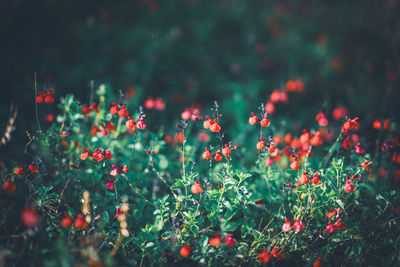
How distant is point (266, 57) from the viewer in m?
4.87

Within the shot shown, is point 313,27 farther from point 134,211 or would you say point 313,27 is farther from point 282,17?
point 134,211

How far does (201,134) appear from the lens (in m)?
2.64

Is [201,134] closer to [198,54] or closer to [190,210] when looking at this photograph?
[190,210]

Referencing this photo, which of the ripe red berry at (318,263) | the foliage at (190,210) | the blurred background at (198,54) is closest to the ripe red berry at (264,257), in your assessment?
the foliage at (190,210)

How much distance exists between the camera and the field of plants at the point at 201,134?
71.1 inches

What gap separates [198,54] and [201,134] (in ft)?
7.69

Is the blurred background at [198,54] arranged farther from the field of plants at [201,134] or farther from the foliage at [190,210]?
the foliage at [190,210]

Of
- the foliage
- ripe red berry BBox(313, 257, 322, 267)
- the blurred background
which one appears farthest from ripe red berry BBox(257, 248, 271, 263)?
the blurred background

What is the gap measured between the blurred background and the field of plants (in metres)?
0.03

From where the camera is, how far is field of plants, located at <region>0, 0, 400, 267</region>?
1806mm

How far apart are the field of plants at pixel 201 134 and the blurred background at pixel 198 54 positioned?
3 cm

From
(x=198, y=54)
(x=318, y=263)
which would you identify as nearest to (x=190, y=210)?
(x=318, y=263)

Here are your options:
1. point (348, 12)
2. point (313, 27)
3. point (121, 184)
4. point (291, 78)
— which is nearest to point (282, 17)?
point (313, 27)

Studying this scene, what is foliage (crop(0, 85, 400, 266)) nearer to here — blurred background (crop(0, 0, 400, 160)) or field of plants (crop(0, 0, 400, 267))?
field of plants (crop(0, 0, 400, 267))
